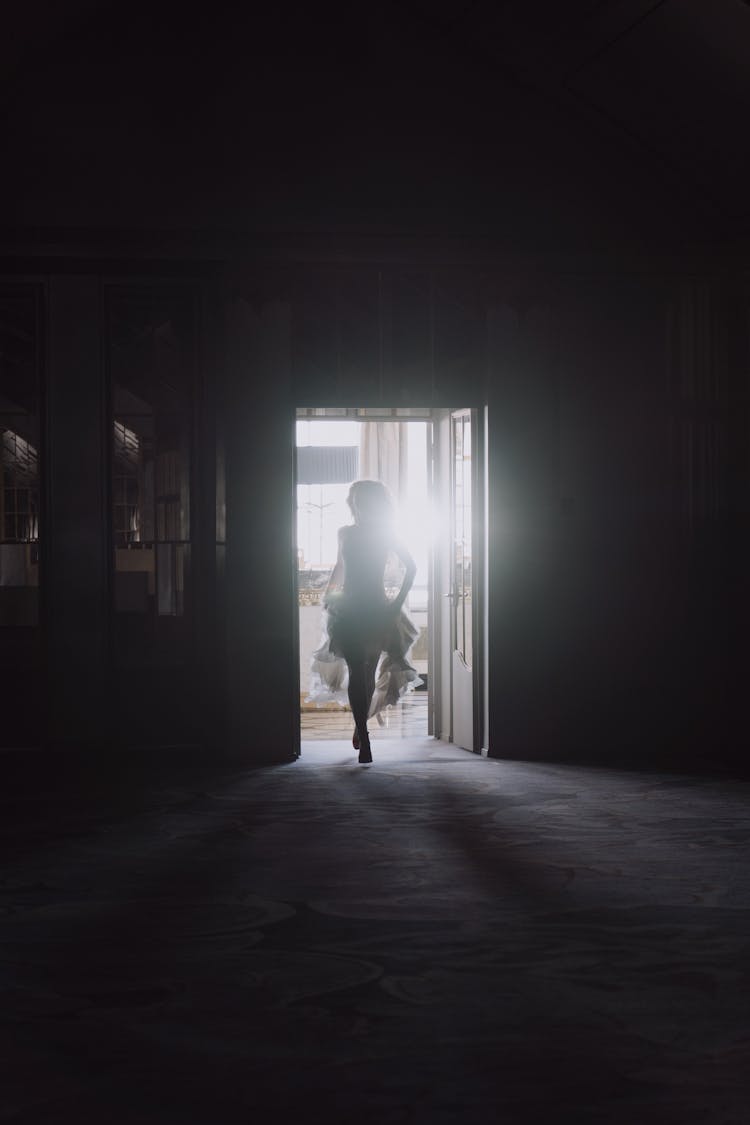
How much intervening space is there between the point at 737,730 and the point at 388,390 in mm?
2934

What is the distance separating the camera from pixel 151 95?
5.85m

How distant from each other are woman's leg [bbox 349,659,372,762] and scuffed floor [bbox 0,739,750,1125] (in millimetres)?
1117

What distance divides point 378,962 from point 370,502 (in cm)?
380

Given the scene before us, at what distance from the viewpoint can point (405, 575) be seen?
6133mm

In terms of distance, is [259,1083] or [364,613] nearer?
[259,1083]

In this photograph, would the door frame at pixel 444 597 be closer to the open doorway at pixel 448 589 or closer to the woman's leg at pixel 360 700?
the open doorway at pixel 448 589

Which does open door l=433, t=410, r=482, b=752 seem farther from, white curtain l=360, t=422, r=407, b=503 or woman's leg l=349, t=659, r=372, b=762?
white curtain l=360, t=422, r=407, b=503

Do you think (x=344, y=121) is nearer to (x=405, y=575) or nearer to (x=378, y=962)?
(x=405, y=575)

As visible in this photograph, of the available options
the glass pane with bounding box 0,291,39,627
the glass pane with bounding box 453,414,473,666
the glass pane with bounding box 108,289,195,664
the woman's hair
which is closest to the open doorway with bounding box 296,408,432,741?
the glass pane with bounding box 453,414,473,666

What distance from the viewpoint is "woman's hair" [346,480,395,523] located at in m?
6.25

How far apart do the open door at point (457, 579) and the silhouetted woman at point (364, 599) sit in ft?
1.43

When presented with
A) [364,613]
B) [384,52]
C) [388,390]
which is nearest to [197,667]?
[364,613]

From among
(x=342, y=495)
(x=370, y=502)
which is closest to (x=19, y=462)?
(x=370, y=502)

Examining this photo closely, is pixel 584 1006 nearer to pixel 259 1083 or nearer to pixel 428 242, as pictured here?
pixel 259 1083
